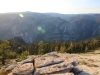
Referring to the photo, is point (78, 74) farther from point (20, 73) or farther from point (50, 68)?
point (20, 73)

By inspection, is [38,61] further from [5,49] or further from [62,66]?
[5,49]

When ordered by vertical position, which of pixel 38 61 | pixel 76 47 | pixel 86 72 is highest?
pixel 38 61

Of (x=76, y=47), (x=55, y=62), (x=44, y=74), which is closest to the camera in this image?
(x=44, y=74)

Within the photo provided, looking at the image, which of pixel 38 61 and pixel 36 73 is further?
pixel 38 61

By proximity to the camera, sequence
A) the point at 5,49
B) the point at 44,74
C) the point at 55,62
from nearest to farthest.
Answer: the point at 44,74 < the point at 55,62 < the point at 5,49

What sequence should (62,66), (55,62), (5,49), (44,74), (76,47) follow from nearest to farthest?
(44,74), (62,66), (55,62), (5,49), (76,47)

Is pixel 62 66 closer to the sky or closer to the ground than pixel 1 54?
closer to the sky

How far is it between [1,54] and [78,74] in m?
52.2

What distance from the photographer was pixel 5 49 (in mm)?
79438

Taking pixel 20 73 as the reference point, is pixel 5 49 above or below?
below

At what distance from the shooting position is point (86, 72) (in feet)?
126

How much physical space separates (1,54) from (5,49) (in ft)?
10.3

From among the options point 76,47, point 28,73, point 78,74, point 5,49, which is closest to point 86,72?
point 78,74

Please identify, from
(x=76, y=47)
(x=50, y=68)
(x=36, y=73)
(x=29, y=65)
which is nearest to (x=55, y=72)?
(x=50, y=68)
